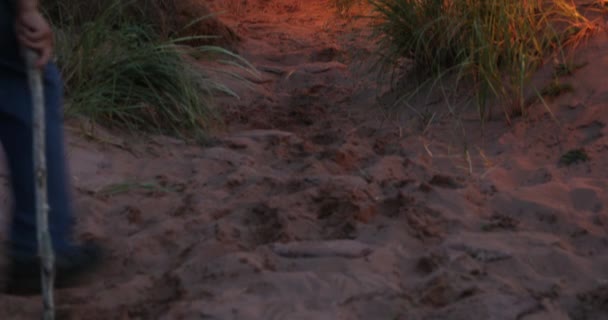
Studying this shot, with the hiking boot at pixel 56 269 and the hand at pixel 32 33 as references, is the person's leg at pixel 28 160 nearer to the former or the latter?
the hiking boot at pixel 56 269

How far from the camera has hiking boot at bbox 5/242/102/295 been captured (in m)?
2.28

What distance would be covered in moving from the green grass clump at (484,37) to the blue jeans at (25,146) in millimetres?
2236

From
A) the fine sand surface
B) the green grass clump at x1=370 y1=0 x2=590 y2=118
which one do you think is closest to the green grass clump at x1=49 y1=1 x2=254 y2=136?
the fine sand surface

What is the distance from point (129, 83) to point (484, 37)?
72.0 inches

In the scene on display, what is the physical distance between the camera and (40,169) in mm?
2072

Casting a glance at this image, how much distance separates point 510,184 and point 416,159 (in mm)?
514

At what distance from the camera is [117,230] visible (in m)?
2.99

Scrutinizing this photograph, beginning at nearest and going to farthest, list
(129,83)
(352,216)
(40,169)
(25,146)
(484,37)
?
(40,169) → (25,146) → (352,216) → (484,37) → (129,83)

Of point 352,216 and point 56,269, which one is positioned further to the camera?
point 352,216

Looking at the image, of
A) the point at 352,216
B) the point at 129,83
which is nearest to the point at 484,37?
the point at 352,216

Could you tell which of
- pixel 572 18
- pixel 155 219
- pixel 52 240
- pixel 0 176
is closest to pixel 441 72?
pixel 572 18

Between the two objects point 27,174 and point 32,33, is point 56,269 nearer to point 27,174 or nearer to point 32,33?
point 27,174

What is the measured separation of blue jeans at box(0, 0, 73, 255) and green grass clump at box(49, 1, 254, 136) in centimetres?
171

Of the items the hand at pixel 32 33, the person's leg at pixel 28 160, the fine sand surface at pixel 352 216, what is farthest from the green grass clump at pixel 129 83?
the hand at pixel 32 33
